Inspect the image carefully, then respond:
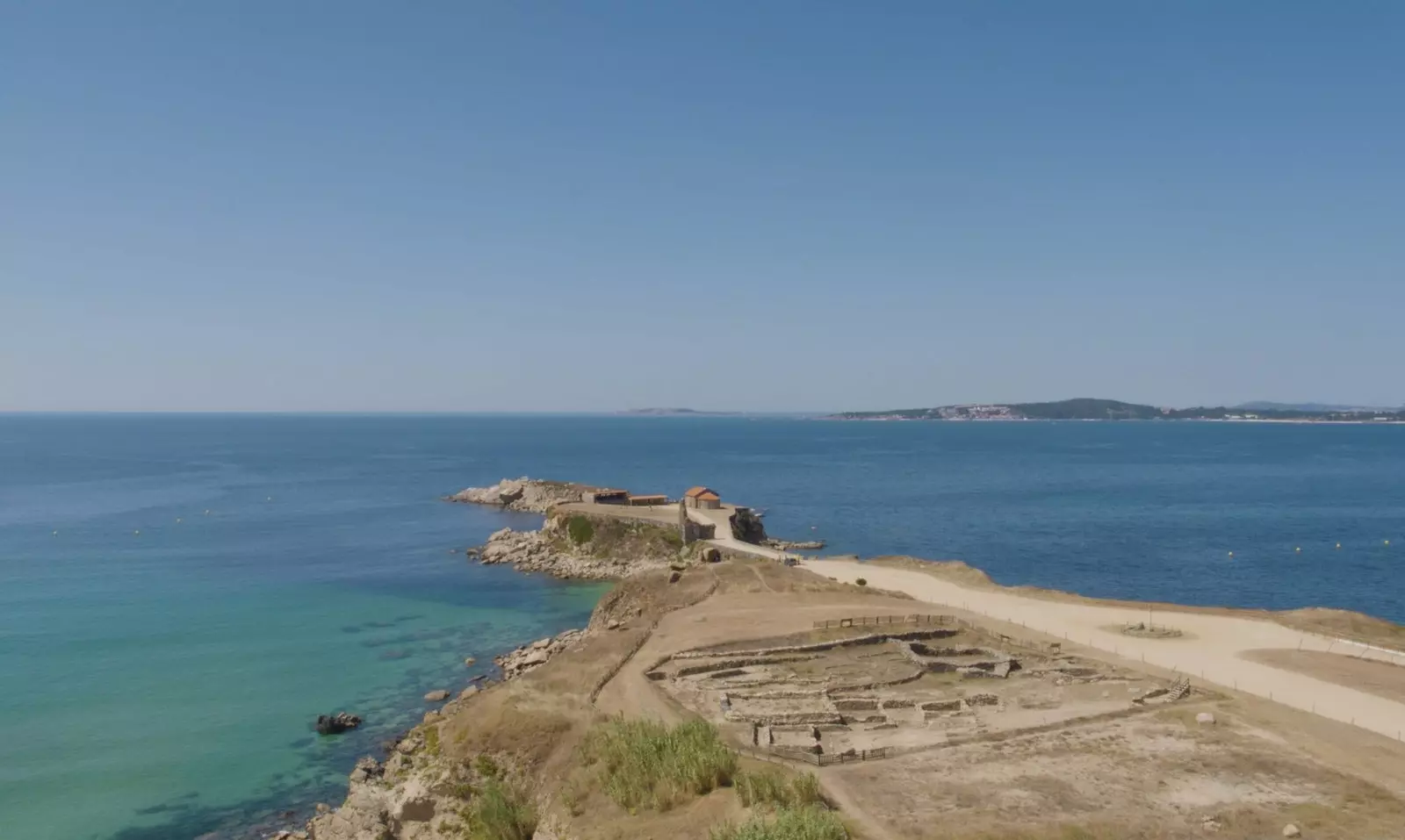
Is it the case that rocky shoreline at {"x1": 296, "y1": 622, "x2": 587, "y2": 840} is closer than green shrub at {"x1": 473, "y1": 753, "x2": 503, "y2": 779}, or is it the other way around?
rocky shoreline at {"x1": 296, "y1": 622, "x2": 587, "y2": 840}

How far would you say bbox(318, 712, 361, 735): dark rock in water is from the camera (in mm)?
44600

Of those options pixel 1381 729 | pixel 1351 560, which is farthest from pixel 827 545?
Result: pixel 1381 729

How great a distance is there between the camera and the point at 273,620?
6625cm

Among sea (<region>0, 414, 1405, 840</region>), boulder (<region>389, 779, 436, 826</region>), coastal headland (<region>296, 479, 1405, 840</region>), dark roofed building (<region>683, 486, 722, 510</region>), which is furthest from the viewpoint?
dark roofed building (<region>683, 486, 722, 510</region>)

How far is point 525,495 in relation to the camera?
129 meters

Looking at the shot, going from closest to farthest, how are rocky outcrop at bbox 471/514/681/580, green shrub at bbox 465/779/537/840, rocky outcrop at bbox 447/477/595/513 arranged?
green shrub at bbox 465/779/537/840
rocky outcrop at bbox 471/514/681/580
rocky outcrop at bbox 447/477/595/513

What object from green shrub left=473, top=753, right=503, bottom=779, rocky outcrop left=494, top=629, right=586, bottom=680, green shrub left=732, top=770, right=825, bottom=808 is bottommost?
rocky outcrop left=494, top=629, right=586, bottom=680

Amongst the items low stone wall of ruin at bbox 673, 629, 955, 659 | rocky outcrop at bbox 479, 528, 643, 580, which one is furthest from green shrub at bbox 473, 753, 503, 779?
rocky outcrop at bbox 479, 528, 643, 580

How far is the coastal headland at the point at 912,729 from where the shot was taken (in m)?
26.5

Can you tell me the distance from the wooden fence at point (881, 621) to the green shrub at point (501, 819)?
75.9 feet

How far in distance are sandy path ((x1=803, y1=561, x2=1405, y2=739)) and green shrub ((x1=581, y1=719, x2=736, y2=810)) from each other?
26938 millimetres

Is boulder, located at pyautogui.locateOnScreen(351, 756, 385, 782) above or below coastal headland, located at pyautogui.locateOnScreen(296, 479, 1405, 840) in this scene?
below

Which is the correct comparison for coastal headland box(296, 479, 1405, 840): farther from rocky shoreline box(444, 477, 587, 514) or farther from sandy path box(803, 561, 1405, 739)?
rocky shoreline box(444, 477, 587, 514)

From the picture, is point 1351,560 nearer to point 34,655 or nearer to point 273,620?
point 273,620
